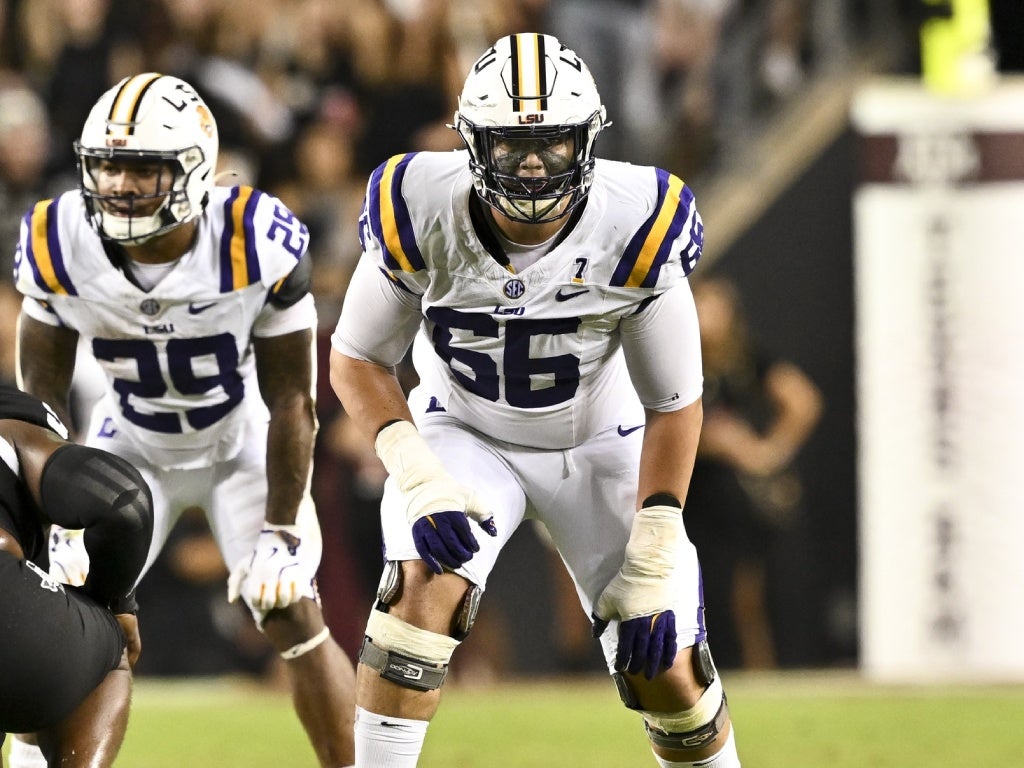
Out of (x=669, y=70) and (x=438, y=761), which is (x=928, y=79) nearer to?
(x=669, y=70)

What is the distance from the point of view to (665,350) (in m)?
3.28

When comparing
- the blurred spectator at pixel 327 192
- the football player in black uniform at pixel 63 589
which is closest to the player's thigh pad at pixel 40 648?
the football player in black uniform at pixel 63 589

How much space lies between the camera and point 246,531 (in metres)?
4.02

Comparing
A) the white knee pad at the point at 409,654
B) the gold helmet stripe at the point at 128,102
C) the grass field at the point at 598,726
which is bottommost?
the grass field at the point at 598,726

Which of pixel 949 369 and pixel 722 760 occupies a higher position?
pixel 722 760

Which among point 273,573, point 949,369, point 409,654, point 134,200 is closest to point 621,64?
point 949,369

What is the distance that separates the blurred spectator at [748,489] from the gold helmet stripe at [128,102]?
3687 mm

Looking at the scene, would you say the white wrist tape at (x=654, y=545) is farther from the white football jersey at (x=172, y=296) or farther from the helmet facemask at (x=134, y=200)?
the helmet facemask at (x=134, y=200)

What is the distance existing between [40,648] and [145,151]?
1511 mm

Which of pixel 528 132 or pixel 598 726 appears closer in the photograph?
pixel 528 132

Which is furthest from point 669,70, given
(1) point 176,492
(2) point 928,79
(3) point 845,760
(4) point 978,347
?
(1) point 176,492

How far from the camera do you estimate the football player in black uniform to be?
2613 millimetres

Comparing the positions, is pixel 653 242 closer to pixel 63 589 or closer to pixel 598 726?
pixel 63 589

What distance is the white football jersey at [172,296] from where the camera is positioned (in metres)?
3.81
